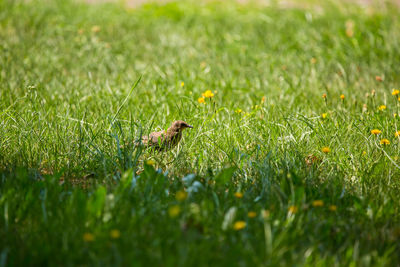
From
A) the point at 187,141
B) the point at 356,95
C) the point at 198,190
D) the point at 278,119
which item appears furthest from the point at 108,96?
the point at 356,95

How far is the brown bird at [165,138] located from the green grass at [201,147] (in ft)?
0.23

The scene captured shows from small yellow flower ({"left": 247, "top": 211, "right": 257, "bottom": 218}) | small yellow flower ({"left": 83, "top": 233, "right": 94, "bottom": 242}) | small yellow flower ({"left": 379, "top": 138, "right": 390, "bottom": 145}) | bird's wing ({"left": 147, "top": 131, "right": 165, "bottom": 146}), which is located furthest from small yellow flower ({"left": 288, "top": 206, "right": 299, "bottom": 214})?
bird's wing ({"left": 147, "top": 131, "right": 165, "bottom": 146})

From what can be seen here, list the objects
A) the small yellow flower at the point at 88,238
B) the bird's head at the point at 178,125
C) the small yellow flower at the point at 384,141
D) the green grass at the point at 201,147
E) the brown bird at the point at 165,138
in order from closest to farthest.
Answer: the small yellow flower at the point at 88,238 < the green grass at the point at 201,147 < the small yellow flower at the point at 384,141 < the brown bird at the point at 165,138 < the bird's head at the point at 178,125

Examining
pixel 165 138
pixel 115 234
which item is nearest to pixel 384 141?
pixel 165 138

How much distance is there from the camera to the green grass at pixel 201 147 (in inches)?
94.4

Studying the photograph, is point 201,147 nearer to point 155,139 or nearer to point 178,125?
point 178,125

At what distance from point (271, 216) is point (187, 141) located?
1.37 m

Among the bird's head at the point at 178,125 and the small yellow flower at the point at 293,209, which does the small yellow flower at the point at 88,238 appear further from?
the bird's head at the point at 178,125

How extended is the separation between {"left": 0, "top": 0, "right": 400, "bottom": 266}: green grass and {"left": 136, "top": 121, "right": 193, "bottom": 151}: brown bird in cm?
7

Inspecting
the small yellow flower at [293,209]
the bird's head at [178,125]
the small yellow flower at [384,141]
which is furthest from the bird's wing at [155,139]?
the small yellow flower at [384,141]

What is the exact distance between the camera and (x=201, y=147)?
3.71m

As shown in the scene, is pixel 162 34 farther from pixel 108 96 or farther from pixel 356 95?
pixel 356 95

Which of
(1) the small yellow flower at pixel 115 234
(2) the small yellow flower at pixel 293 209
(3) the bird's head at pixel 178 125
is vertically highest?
(1) the small yellow flower at pixel 115 234

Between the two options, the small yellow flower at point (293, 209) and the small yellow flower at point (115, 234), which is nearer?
the small yellow flower at point (115, 234)
